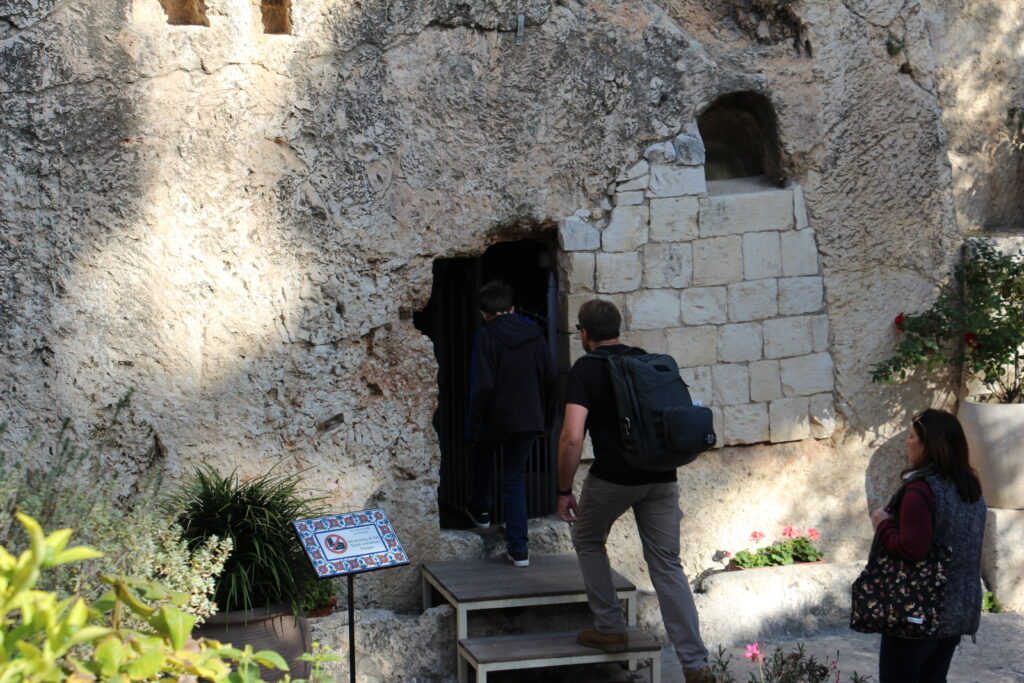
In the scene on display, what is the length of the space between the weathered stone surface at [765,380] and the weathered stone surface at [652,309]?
1.86ft

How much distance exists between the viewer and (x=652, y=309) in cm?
607

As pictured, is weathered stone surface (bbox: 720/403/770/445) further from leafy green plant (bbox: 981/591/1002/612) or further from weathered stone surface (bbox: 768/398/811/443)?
leafy green plant (bbox: 981/591/1002/612)

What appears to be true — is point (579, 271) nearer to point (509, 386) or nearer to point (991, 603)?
point (509, 386)

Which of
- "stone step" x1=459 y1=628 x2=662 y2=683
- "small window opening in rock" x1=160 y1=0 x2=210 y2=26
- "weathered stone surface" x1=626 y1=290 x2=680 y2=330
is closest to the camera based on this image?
"stone step" x1=459 y1=628 x2=662 y2=683

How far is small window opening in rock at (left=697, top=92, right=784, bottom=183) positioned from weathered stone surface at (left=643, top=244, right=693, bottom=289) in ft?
2.57

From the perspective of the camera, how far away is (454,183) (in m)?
5.71

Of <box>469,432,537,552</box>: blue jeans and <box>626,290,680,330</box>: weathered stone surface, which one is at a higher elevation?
<box>626,290,680,330</box>: weathered stone surface

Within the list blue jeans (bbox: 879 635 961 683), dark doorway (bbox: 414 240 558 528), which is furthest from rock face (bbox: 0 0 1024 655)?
blue jeans (bbox: 879 635 961 683)

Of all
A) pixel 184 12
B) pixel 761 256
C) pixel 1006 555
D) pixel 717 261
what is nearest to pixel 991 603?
pixel 1006 555

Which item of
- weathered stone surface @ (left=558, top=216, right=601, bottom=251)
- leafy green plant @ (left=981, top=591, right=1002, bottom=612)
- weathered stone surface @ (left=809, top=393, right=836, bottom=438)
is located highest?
weathered stone surface @ (left=558, top=216, right=601, bottom=251)

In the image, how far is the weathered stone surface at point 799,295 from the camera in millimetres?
6309

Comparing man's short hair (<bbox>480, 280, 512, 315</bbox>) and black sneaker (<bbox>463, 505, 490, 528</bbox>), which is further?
black sneaker (<bbox>463, 505, 490, 528</bbox>)

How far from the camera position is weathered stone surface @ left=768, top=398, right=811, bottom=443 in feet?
20.8

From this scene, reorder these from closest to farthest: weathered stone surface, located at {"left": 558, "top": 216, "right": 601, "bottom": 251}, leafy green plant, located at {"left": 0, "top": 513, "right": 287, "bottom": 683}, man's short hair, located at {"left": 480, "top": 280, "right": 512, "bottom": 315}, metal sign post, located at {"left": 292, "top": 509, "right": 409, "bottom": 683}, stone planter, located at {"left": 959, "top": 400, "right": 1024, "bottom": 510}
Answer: leafy green plant, located at {"left": 0, "top": 513, "right": 287, "bottom": 683} → metal sign post, located at {"left": 292, "top": 509, "right": 409, "bottom": 683} → man's short hair, located at {"left": 480, "top": 280, "right": 512, "bottom": 315} → weathered stone surface, located at {"left": 558, "top": 216, "right": 601, "bottom": 251} → stone planter, located at {"left": 959, "top": 400, "right": 1024, "bottom": 510}
